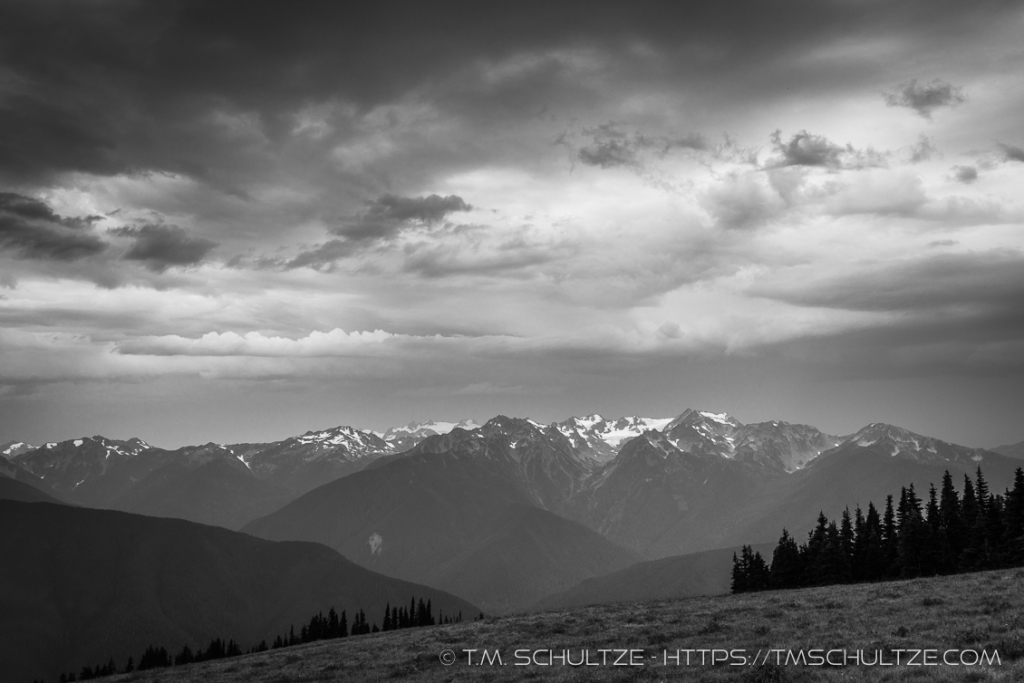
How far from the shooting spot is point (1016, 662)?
25.9 meters

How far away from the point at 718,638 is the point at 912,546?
232 ft

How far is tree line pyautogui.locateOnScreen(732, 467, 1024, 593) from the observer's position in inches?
3381

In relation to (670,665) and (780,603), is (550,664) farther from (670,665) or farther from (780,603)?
(780,603)

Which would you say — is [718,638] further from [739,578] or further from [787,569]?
[739,578]

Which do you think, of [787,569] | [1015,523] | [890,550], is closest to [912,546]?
[890,550]

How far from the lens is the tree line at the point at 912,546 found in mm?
85875

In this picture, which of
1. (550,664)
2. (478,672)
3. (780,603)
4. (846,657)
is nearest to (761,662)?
(846,657)

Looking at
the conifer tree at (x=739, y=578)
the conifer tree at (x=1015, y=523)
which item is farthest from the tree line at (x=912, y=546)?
the conifer tree at (x=739, y=578)

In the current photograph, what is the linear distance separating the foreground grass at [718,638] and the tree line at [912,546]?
143 ft

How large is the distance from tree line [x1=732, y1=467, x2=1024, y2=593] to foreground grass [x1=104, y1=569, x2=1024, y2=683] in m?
43.6

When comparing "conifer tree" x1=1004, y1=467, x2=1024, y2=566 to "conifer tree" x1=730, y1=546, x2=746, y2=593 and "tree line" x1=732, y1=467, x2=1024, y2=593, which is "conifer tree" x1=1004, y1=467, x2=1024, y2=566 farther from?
"conifer tree" x1=730, y1=546, x2=746, y2=593

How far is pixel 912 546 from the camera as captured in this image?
96.7m

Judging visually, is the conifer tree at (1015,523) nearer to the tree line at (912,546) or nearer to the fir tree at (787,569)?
the tree line at (912,546)

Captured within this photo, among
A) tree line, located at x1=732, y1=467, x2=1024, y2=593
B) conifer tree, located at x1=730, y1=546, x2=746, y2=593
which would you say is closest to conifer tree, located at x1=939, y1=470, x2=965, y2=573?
tree line, located at x1=732, y1=467, x2=1024, y2=593
